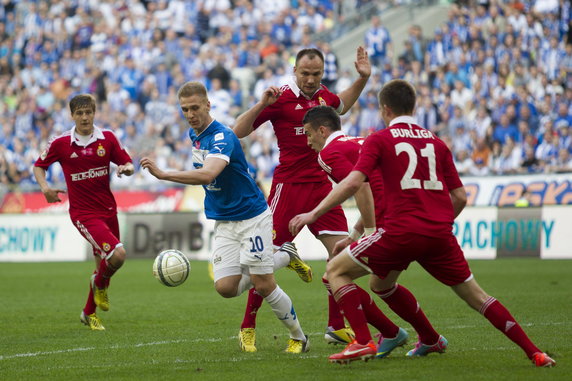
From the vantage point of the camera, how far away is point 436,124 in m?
23.5

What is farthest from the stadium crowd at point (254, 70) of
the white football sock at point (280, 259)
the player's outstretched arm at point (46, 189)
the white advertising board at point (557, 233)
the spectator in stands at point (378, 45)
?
the player's outstretched arm at point (46, 189)

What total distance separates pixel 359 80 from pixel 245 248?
246cm

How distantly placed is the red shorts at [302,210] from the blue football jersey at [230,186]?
78 cm

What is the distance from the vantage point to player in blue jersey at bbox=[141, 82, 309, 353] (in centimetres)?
873

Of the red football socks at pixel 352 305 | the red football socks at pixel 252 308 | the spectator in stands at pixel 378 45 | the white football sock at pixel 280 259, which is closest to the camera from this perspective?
the red football socks at pixel 352 305

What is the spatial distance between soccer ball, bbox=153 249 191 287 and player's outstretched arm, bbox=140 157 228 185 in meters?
1.67

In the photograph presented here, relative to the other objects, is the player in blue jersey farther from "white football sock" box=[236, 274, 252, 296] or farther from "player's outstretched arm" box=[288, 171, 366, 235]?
"player's outstretched arm" box=[288, 171, 366, 235]

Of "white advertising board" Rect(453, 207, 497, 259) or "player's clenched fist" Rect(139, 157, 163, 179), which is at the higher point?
"player's clenched fist" Rect(139, 157, 163, 179)

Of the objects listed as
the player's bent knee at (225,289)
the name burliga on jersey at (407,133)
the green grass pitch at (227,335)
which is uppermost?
the name burliga on jersey at (407,133)

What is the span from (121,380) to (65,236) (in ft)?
55.2

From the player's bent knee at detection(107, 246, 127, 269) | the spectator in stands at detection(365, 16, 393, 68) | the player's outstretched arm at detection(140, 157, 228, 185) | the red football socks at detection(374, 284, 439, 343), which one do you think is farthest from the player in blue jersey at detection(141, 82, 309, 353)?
the spectator in stands at detection(365, 16, 393, 68)

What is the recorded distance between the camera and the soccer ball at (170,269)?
380 inches

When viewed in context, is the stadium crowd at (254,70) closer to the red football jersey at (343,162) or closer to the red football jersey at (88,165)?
the red football jersey at (88,165)

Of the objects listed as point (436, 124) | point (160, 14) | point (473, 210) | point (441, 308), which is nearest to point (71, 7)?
point (160, 14)
